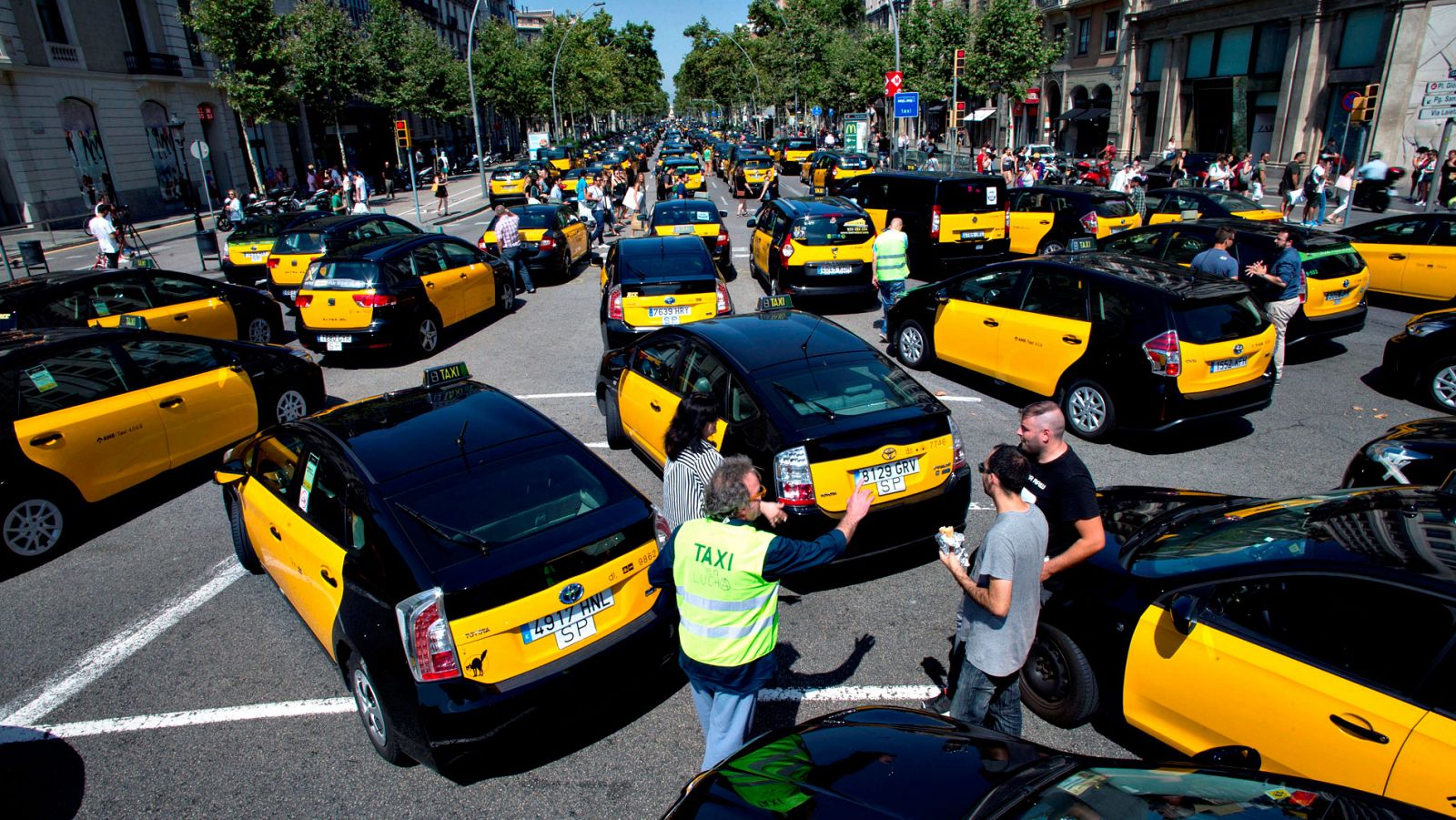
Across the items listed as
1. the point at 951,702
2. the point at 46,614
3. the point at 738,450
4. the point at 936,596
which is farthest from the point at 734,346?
the point at 46,614

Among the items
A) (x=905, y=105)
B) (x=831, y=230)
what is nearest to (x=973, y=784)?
(x=831, y=230)

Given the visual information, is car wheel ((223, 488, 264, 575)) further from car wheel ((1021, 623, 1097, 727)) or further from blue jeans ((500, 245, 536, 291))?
blue jeans ((500, 245, 536, 291))

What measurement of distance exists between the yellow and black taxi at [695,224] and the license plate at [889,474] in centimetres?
1187

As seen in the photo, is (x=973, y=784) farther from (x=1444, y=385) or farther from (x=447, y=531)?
(x=1444, y=385)

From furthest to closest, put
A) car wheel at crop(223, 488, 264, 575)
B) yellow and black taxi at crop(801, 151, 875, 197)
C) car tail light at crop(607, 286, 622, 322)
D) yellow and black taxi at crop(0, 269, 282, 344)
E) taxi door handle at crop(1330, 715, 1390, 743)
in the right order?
yellow and black taxi at crop(801, 151, 875, 197)
car tail light at crop(607, 286, 622, 322)
yellow and black taxi at crop(0, 269, 282, 344)
car wheel at crop(223, 488, 264, 575)
taxi door handle at crop(1330, 715, 1390, 743)

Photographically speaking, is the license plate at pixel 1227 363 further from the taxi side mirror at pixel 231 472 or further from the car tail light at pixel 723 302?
the taxi side mirror at pixel 231 472

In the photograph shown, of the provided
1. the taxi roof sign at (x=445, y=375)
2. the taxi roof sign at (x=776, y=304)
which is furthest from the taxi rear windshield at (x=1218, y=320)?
the taxi roof sign at (x=445, y=375)

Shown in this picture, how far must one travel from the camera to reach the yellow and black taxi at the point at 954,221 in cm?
1548

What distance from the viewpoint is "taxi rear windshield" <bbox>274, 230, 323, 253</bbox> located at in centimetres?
1561

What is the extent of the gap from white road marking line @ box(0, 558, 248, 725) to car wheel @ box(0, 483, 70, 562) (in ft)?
4.88

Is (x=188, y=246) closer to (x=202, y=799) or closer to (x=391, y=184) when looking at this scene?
(x=391, y=184)

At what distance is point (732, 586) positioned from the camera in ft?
10.5

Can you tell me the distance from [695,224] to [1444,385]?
12.2m

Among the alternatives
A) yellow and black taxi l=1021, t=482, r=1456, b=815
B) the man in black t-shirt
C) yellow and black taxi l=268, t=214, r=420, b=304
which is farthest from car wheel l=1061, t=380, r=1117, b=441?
yellow and black taxi l=268, t=214, r=420, b=304
